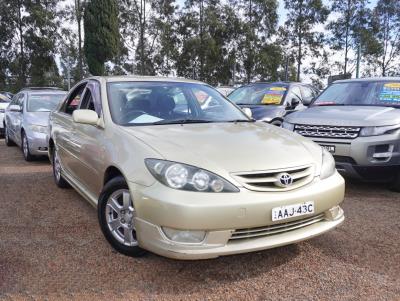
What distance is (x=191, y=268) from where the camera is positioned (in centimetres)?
315

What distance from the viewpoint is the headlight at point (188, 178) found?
2789 millimetres

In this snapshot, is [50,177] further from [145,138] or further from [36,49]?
[36,49]

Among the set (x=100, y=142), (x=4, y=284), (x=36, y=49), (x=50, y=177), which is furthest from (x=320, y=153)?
(x=36, y=49)

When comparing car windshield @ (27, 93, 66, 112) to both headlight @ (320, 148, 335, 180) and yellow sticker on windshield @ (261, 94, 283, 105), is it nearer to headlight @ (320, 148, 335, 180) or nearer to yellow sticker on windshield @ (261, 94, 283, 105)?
yellow sticker on windshield @ (261, 94, 283, 105)

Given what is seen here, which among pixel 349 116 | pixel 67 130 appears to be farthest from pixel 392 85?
pixel 67 130

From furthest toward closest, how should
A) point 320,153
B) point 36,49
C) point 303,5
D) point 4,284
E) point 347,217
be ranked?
point 303,5, point 36,49, point 347,217, point 320,153, point 4,284

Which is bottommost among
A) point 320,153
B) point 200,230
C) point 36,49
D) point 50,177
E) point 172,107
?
point 50,177

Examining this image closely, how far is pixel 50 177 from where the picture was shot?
6.41 m

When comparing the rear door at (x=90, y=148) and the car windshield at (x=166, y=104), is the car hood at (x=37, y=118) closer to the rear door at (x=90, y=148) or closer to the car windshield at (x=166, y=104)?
the rear door at (x=90, y=148)

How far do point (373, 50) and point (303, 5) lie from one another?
717 centimetres

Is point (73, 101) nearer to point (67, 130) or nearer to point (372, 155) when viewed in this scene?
point (67, 130)

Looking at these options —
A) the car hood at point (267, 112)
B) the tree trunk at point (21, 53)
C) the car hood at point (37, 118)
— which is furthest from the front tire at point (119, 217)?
the tree trunk at point (21, 53)

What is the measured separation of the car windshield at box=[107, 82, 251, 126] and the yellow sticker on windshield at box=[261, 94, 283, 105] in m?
4.42

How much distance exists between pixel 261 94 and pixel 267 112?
988 millimetres
